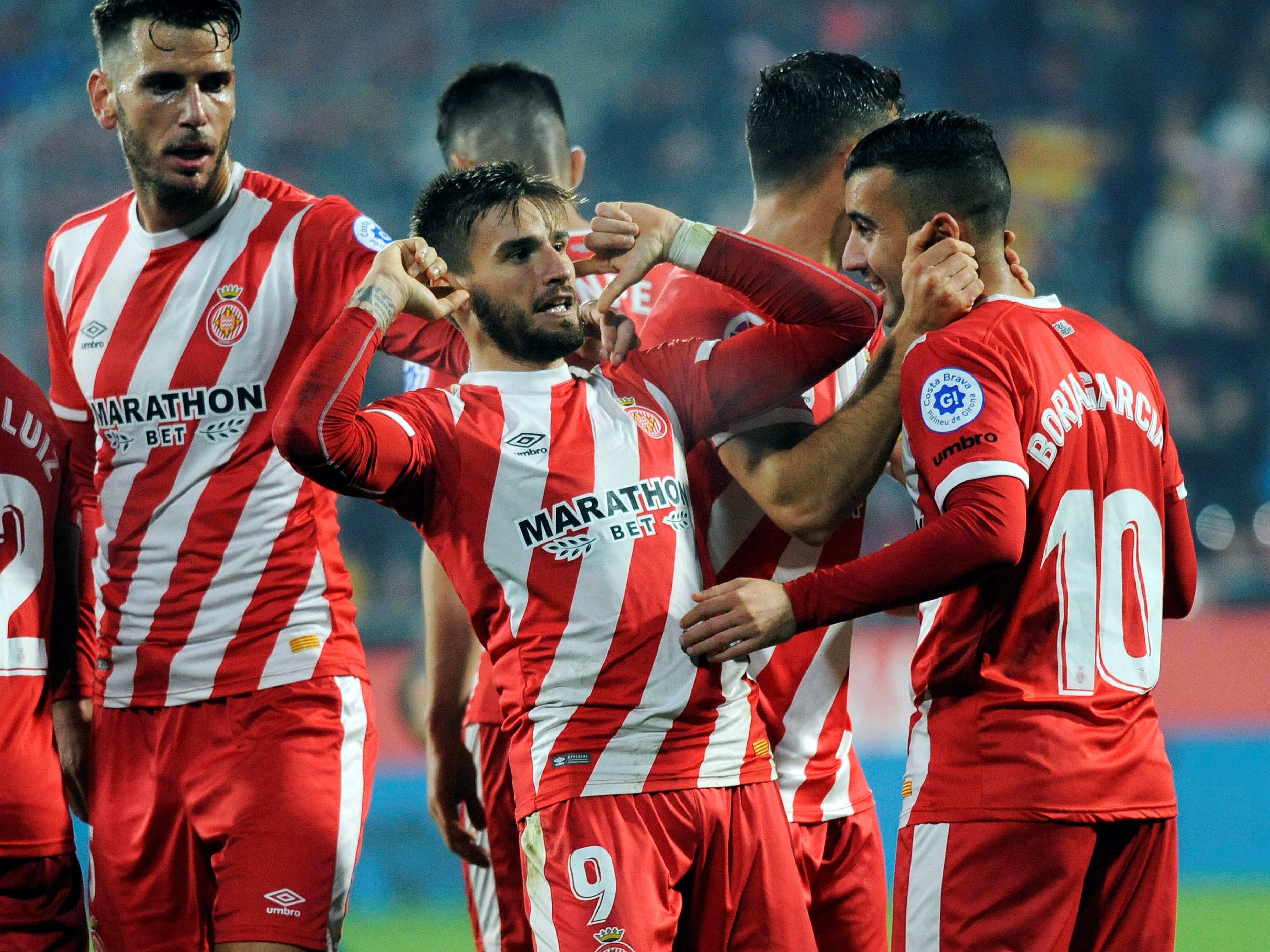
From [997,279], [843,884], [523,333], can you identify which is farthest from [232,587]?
[997,279]

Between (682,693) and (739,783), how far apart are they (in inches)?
8.5

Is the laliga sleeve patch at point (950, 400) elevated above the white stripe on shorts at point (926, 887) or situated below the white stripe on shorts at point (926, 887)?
above

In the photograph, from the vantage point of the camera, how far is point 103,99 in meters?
3.39

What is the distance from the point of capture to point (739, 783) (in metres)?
2.84

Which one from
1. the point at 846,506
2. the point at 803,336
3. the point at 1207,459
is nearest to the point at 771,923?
the point at 846,506

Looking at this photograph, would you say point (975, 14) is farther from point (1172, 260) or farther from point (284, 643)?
point (284, 643)

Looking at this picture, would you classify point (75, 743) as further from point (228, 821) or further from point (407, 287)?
point (407, 287)

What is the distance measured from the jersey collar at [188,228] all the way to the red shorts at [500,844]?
1.36m

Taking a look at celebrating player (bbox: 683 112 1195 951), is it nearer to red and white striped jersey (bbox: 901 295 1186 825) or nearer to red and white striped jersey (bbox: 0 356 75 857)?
red and white striped jersey (bbox: 901 295 1186 825)

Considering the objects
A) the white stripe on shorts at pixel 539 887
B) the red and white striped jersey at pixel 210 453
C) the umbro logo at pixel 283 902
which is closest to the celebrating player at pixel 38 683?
the red and white striped jersey at pixel 210 453

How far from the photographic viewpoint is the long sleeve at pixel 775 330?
306 cm

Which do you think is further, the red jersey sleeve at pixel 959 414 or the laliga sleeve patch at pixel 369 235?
the laliga sleeve patch at pixel 369 235

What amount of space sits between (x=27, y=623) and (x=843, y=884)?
194 cm

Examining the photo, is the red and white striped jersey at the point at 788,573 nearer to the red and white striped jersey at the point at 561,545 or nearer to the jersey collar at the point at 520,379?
the red and white striped jersey at the point at 561,545
